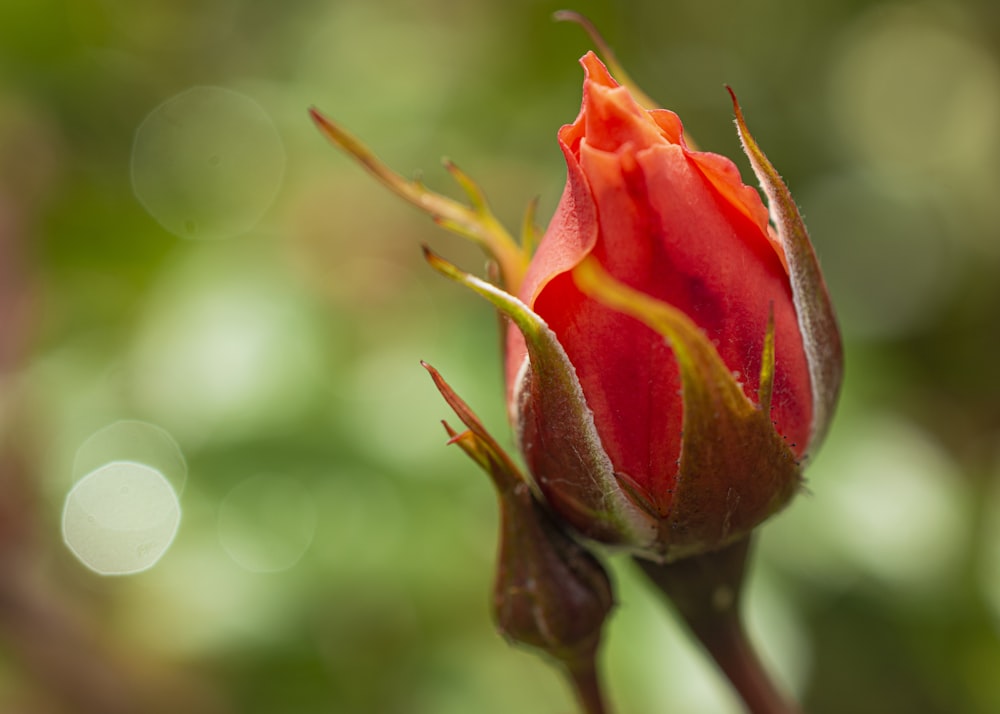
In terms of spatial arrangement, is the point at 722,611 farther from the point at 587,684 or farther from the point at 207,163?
the point at 207,163

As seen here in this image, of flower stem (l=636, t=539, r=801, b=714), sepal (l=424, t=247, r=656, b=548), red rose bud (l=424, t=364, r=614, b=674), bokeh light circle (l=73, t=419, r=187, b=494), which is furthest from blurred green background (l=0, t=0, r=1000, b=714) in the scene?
sepal (l=424, t=247, r=656, b=548)

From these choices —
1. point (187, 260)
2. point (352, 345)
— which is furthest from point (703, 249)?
point (187, 260)

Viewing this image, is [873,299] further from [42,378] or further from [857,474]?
[42,378]

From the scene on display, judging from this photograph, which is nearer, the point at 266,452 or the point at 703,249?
the point at 703,249

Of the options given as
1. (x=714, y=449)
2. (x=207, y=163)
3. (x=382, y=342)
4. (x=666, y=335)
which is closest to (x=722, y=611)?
(x=714, y=449)

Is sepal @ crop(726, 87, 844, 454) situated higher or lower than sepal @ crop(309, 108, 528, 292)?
lower

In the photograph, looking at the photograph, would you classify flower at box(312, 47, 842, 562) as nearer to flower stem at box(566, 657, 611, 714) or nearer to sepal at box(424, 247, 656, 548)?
sepal at box(424, 247, 656, 548)
